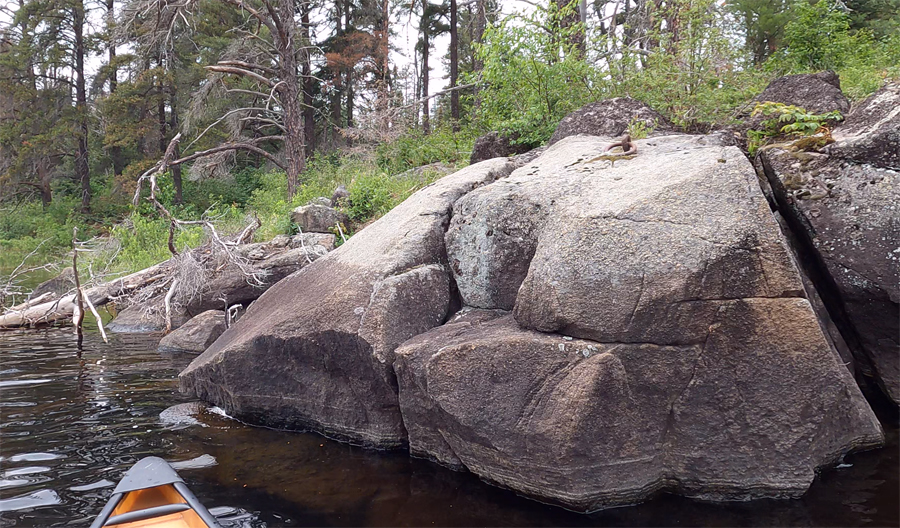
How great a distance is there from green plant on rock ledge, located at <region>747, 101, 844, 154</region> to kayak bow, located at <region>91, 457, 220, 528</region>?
213 inches

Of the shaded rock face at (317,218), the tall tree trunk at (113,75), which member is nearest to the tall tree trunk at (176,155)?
the tall tree trunk at (113,75)

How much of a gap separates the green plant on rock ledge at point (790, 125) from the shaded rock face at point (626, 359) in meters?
1.05

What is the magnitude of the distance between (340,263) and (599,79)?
18.7ft

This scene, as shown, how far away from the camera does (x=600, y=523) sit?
3.62 metres

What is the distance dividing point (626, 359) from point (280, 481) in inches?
103

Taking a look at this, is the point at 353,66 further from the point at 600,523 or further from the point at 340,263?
the point at 600,523

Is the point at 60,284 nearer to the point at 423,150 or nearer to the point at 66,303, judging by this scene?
the point at 66,303

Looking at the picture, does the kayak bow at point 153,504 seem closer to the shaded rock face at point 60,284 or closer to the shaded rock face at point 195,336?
the shaded rock face at point 195,336

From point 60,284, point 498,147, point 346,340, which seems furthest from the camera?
point 60,284

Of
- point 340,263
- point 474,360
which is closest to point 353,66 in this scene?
point 340,263

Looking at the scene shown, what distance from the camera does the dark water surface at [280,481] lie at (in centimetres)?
371

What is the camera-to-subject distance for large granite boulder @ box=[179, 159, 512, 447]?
497 centimetres

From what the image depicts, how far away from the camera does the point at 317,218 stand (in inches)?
439

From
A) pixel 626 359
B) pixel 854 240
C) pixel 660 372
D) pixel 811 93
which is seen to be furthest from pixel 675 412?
pixel 811 93
